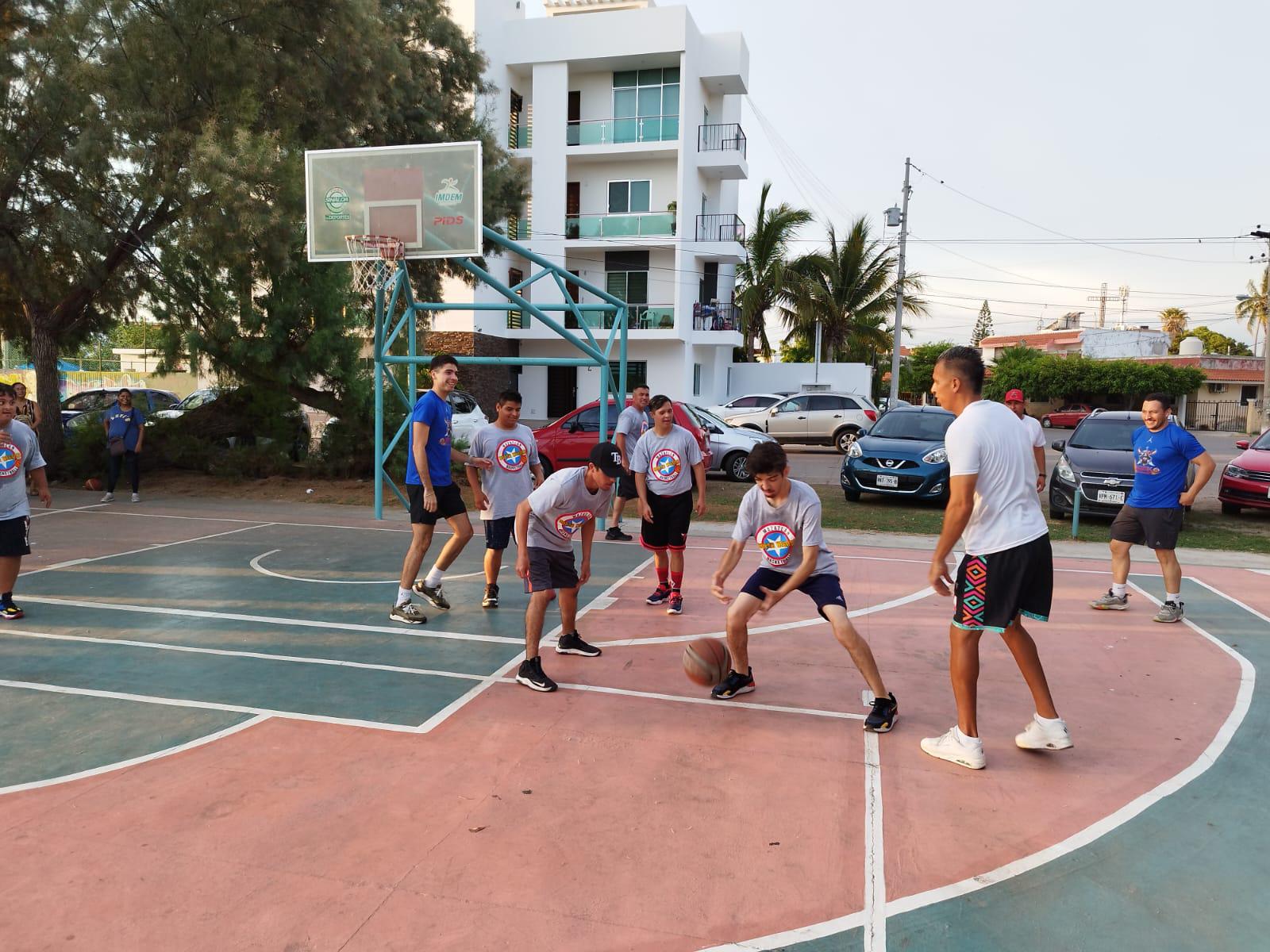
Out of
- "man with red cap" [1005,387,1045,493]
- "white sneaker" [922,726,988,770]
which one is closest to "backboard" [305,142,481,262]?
"man with red cap" [1005,387,1045,493]

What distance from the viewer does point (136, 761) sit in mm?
4477

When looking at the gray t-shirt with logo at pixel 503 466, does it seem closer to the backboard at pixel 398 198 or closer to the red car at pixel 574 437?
the backboard at pixel 398 198

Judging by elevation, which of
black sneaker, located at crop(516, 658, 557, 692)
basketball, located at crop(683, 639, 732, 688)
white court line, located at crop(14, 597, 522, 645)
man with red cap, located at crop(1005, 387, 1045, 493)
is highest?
man with red cap, located at crop(1005, 387, 1045, 493)

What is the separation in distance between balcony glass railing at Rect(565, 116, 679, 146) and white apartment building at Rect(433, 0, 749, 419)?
0.13 feet

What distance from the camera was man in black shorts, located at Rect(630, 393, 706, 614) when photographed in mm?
7430

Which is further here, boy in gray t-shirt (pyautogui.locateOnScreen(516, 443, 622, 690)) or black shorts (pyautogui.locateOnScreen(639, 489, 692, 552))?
black shorts (pyautogui.locateOnScreen(639, 489, 692, 552))

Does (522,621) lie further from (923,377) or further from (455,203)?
(923,377)

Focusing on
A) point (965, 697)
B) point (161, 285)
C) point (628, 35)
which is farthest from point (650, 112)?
point (965, 697)

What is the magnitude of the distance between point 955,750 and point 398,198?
373 inches

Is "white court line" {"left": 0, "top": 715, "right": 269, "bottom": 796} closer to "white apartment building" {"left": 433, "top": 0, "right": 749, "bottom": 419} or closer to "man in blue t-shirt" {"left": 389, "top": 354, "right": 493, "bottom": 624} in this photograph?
"man in blue t-shirt" {"left": 389, "top": 354, "right": 493, "bottom": 624}

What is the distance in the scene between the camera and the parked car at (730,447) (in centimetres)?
1641

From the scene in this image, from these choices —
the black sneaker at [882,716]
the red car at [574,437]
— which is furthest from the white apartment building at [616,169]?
the black sneaker at [882,716]

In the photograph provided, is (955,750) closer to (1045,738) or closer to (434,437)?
(1045,738)

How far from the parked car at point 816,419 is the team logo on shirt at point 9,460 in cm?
1967
